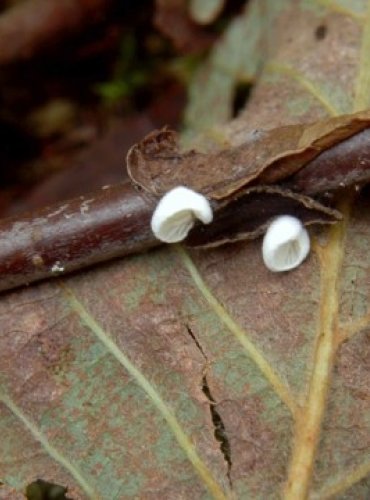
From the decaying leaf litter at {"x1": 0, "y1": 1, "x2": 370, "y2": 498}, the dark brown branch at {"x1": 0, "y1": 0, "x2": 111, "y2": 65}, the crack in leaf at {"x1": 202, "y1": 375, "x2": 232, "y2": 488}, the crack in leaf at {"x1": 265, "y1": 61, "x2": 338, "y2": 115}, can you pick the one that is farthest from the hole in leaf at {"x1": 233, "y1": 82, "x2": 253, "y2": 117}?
the crack in leaf at {"x1": 202, "y1": 375, "x2": 232, "y2": 488}

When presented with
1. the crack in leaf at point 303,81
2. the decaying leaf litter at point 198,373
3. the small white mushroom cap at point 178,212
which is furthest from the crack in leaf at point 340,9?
the small white mushroom cap at point 178,212

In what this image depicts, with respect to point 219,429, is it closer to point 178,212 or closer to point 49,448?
point 49,448

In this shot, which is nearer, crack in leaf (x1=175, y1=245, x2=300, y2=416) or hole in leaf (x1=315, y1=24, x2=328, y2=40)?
crack in leaf (x1=175, y1=245, x2=300, y2=416)

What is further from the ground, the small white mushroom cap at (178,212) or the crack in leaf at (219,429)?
the small white mushroom cap at (178,212)

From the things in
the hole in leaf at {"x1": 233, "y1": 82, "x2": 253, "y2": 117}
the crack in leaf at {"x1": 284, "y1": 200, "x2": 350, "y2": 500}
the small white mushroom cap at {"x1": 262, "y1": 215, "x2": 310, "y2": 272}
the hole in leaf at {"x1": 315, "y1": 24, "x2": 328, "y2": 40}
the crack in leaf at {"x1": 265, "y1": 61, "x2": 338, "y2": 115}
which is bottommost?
the crack in leaf at {"x1": 284, "y1": 200, "x2": 350, "y2": 500}

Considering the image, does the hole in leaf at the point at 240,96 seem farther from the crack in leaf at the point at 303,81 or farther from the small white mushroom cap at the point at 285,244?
the small white mushroom cap at the point at 285,244

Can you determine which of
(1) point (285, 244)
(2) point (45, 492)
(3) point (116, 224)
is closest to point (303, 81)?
(1) point (285, 244)

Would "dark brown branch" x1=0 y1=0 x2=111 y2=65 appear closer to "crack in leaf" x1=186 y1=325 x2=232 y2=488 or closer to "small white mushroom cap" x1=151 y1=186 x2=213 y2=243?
→ "small white mushroom cap" x1=151 y1=186 x2=213 y2=243
